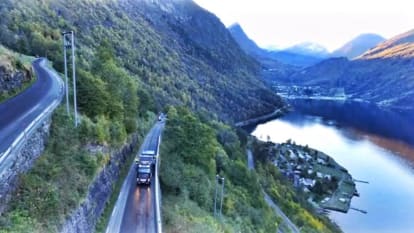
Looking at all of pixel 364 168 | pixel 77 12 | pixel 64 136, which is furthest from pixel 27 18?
pixel 364 168

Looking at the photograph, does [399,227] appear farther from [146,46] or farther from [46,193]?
[146,46]

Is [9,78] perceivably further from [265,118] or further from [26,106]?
[265,118]

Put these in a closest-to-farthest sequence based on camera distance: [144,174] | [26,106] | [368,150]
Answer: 1. [26,106]
2. [144,174]
3. [368,150]

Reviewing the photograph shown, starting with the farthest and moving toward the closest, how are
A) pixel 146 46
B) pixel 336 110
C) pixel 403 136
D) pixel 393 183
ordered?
pixel 336 110, pixel 403 136, pixel 146 46, pixel 393 183

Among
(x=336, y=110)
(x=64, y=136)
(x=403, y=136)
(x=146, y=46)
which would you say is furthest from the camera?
(x=336, y=110)

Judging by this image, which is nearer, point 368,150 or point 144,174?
point 144,174

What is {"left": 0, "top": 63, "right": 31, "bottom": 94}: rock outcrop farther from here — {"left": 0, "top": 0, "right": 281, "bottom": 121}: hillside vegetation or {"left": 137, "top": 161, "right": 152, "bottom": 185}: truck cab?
{"left": 137, "top": 161, "right": 152, "bottom": 185}: truck cab

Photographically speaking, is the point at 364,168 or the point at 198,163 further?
the point at 364,168

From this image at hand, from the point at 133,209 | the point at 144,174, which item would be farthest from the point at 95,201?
the point at 144,174
